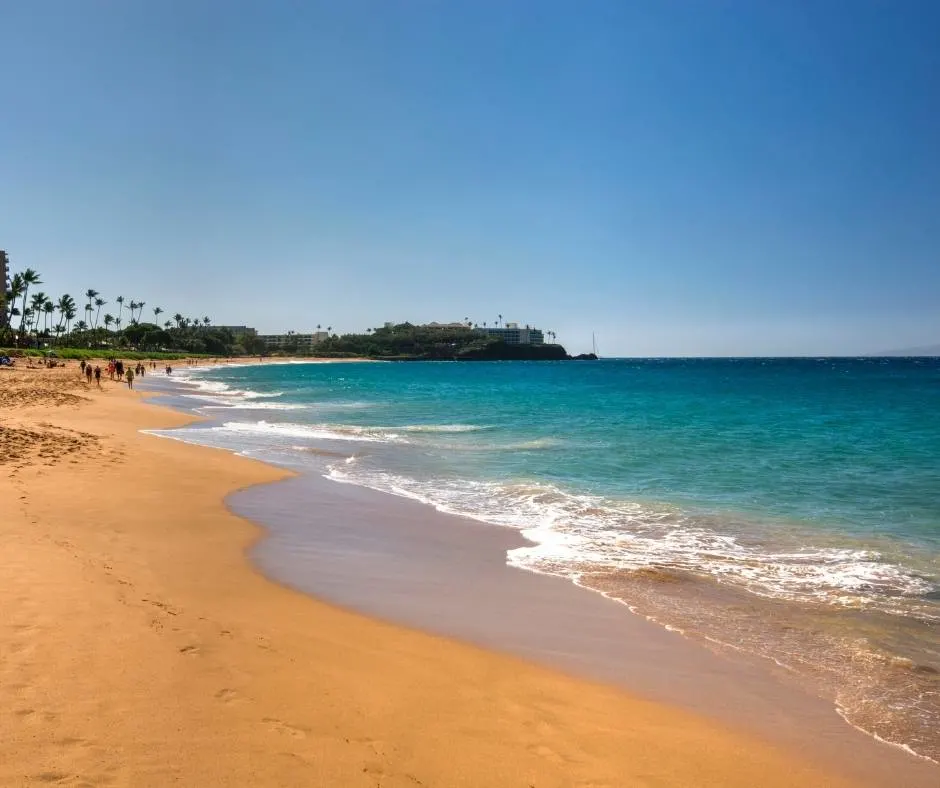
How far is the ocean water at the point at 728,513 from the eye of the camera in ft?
21.0

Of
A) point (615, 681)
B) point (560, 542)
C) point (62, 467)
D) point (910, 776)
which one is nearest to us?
point (910, 776)

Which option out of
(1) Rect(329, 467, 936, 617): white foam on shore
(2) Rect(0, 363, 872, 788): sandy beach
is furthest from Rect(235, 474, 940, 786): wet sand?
(1) Rect(329, 467, 936, 617): white foam on shore

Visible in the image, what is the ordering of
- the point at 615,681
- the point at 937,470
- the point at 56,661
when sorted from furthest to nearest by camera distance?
the point at 937,470 → the point at 615,681 → the point at 56,661

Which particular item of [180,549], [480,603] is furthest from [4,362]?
[480,603]

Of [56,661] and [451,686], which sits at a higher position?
[56,661]

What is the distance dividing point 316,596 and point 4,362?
65348 millimetres

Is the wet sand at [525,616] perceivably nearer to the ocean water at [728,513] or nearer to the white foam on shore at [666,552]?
the ocean water at [728,513]

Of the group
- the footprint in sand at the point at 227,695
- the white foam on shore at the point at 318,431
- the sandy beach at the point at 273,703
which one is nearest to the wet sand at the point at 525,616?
the sandy beach at the point at 273,703

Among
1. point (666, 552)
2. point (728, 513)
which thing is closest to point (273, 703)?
point (666, 552)

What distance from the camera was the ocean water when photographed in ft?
21.0

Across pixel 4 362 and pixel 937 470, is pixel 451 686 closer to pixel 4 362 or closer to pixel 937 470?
pixel 937 470

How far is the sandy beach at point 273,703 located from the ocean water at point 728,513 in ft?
6.21

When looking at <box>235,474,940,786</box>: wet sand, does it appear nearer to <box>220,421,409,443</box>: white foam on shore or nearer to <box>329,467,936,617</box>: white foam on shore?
<box>329,467,936,617</box>: white foam on shore

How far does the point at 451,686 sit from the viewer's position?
524 cm
